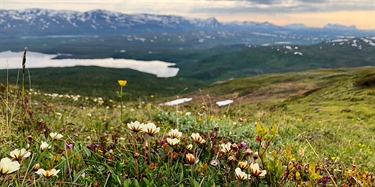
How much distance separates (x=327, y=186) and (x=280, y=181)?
976mm

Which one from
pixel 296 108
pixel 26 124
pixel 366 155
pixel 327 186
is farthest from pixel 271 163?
pixel 296 108

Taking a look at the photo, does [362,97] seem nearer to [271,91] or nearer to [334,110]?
[334,110]

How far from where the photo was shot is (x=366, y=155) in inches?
263

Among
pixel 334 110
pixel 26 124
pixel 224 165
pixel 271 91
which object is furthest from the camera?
pixel 271 91

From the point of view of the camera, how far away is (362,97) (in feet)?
82.9

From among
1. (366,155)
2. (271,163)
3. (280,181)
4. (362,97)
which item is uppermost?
(271,163)

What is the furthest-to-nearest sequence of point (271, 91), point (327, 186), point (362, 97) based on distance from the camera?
point (271, 91) < point (362, 97) < point (327, 186)

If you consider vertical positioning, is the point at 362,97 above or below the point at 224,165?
below

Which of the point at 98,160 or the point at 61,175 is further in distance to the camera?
the point at 98,160

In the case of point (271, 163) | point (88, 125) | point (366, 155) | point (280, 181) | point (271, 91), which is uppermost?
point (271, 163)

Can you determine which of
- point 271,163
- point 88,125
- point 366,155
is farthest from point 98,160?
point 366,155

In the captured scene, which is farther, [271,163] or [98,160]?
[98,160]

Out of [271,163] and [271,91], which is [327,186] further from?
[271,91]

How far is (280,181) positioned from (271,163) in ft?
1.10
